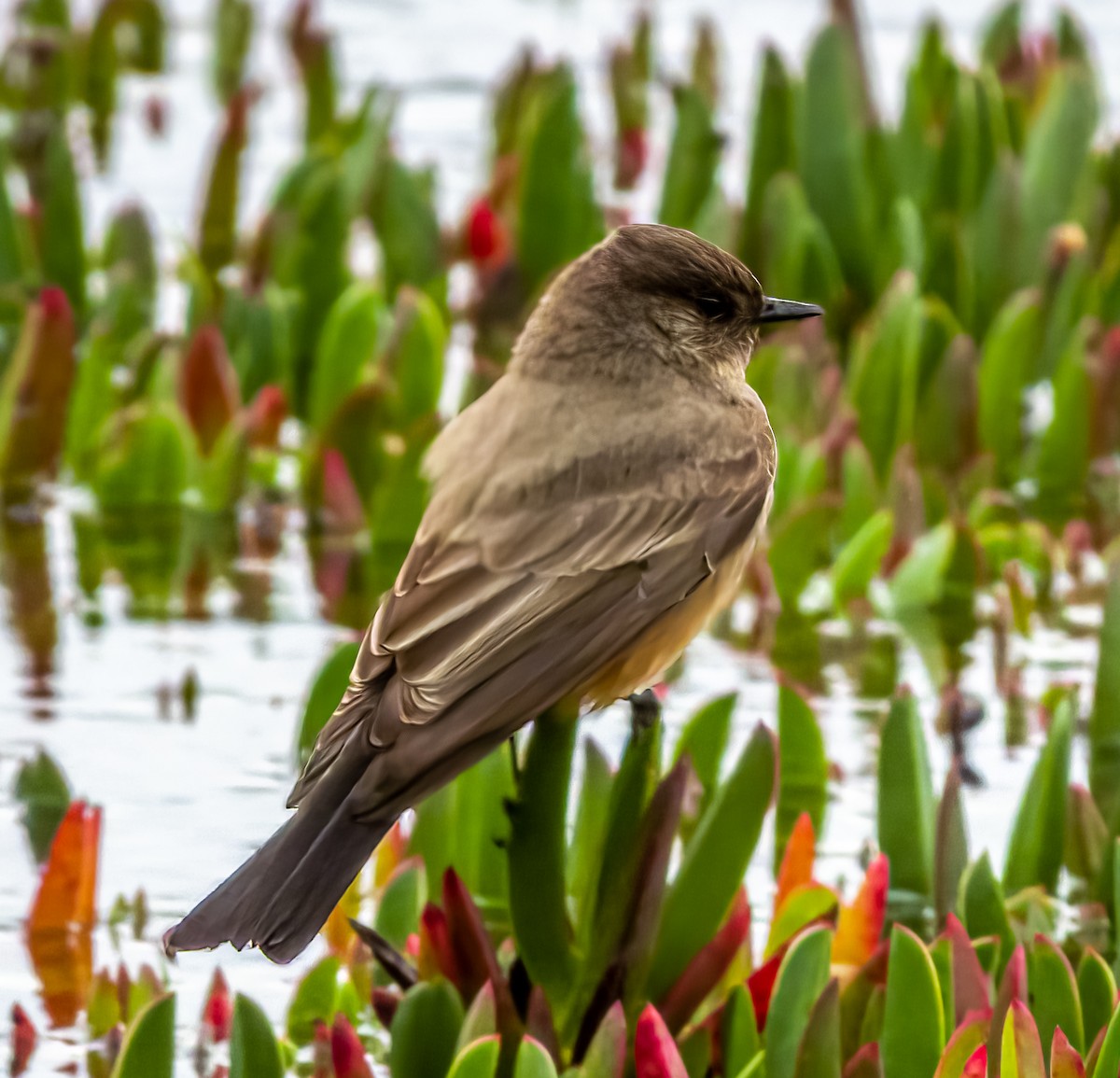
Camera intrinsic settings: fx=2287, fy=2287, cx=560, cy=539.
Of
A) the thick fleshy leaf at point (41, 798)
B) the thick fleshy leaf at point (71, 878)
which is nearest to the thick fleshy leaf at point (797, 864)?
the thick fleshy leaf at point (71, 878)

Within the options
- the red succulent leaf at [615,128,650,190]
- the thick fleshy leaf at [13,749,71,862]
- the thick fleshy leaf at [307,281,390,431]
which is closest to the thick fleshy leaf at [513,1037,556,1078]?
the thick fleshy leaf at [13,749,71,862]

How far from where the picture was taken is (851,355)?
794 cm

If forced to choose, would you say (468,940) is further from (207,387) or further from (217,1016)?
(207,387)

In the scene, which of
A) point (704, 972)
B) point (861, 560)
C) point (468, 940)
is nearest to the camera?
point (468, 940)

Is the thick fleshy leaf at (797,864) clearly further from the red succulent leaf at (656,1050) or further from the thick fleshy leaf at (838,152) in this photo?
the thick fleshy leaf at (838,152)

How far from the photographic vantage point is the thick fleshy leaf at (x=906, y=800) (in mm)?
4316

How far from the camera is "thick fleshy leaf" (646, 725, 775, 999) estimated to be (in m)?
3.97

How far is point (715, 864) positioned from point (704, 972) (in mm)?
193

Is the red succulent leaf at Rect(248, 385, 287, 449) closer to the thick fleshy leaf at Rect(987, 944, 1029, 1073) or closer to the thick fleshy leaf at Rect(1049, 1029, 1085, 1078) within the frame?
the thick fleshy leaf at Rect(987, 944, 1029, 1073)

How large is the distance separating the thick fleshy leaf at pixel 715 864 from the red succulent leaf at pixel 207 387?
139 inches

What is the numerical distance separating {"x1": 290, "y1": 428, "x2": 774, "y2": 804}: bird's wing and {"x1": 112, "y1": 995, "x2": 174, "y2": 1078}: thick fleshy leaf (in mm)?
384

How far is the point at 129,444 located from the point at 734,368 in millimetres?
3212

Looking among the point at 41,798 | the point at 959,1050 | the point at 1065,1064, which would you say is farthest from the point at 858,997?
the point at 41,798

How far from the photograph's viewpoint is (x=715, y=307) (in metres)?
4.11
